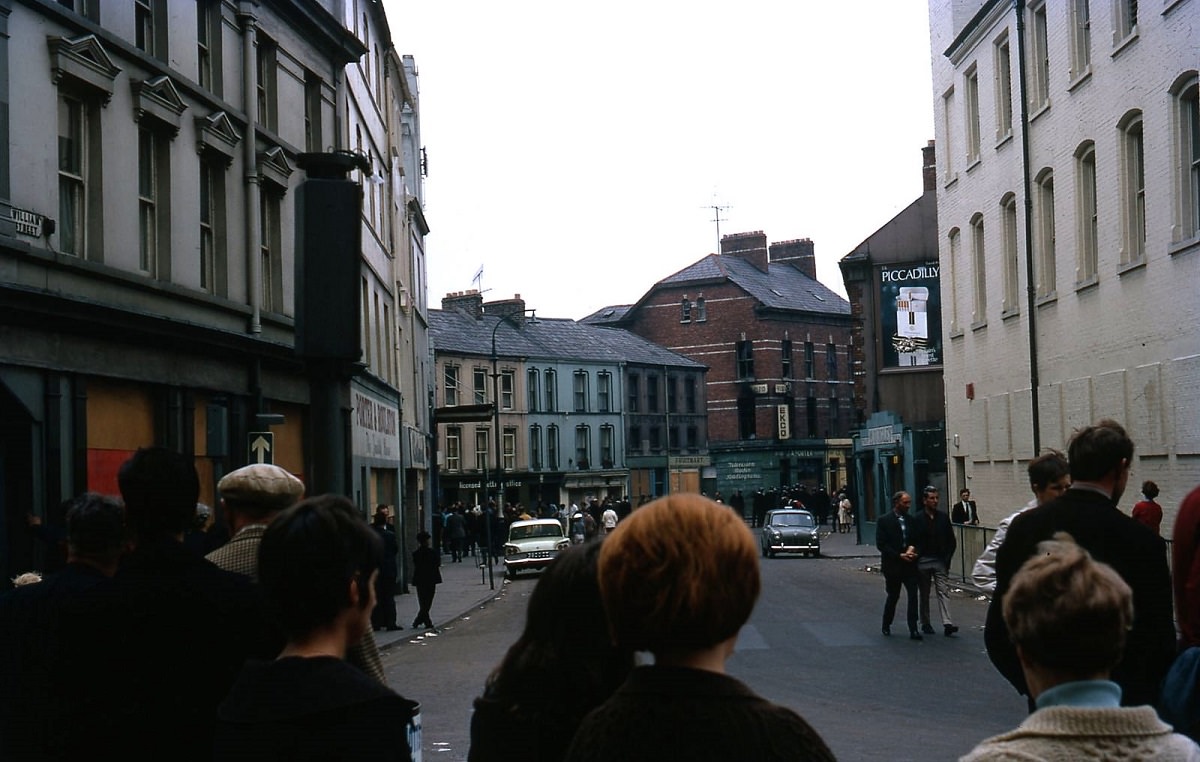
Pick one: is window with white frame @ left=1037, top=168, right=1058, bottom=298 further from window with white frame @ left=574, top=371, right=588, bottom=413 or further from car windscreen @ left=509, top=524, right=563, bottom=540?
window with white frame @ left=574, top=371, right=588, bottom=413

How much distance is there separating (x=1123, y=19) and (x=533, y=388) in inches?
2156

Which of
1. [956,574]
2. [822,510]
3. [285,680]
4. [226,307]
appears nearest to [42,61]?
[226,307]

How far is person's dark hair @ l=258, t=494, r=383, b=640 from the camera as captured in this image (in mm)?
3207

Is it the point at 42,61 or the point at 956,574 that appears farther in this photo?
the point at 956,574

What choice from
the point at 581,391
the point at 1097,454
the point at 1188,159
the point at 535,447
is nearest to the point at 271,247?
the point at 1188,159

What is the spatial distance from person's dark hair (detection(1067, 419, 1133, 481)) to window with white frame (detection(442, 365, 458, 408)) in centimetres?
6499

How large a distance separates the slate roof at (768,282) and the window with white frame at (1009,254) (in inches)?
2252

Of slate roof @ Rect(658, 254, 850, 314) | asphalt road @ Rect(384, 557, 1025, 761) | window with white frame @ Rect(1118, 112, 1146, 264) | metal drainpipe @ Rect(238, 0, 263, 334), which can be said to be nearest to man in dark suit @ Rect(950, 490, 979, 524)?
asphalt road @ Rect(384, 557, 1025, 761)

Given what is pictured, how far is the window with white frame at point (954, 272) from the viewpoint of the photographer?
34.6 meters

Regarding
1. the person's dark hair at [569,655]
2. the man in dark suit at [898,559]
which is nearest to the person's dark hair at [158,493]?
the person's dark hair at [569,655]

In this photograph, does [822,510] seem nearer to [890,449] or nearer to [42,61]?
[890,449]

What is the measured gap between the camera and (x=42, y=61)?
50.8 ft

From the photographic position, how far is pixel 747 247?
92.8 metres

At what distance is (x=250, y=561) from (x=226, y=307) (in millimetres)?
16105
